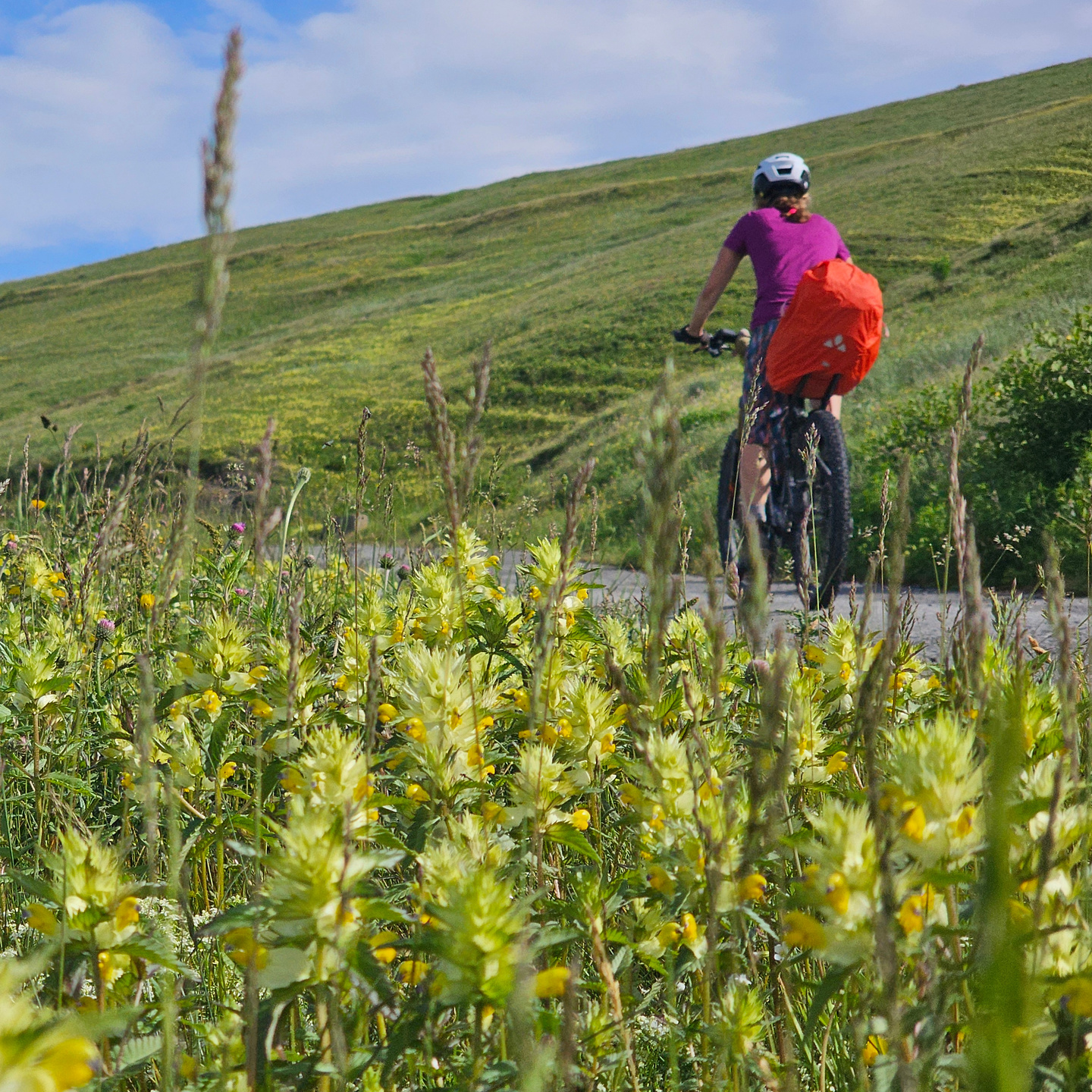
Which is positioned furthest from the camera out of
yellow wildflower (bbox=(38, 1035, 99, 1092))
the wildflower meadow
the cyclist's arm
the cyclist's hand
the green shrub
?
the green shrub

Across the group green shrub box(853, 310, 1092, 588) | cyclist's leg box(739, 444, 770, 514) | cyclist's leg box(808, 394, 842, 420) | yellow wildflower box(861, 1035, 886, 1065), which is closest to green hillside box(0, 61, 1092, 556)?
cyclist's leg box(739, 444, 770, 514)

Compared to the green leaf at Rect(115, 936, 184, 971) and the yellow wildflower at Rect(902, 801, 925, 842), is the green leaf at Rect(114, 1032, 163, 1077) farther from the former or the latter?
the yellow wildflower at Rect(902, 801, 925, 842)

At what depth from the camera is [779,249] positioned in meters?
4.95

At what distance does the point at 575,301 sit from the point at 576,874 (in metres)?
33.8

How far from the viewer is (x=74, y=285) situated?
7356 cm

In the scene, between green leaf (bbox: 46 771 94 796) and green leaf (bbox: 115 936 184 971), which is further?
green leaf (bbox: 46 771 94 796)

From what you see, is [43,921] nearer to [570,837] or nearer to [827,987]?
[570,837]

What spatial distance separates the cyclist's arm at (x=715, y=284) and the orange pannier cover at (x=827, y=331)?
1.65ft

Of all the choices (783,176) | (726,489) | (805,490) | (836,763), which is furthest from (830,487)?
(836,763)

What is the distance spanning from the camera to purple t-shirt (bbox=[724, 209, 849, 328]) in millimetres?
4922

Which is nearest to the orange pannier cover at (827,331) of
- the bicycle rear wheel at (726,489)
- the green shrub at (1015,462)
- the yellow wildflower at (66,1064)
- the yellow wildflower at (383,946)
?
the bicycle rear wheel at (726,489)

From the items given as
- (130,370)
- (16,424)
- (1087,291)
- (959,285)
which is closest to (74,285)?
(130,370)

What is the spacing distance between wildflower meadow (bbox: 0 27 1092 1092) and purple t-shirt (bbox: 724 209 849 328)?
132 inches

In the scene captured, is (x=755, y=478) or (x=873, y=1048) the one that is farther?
(x=755, y=478)
